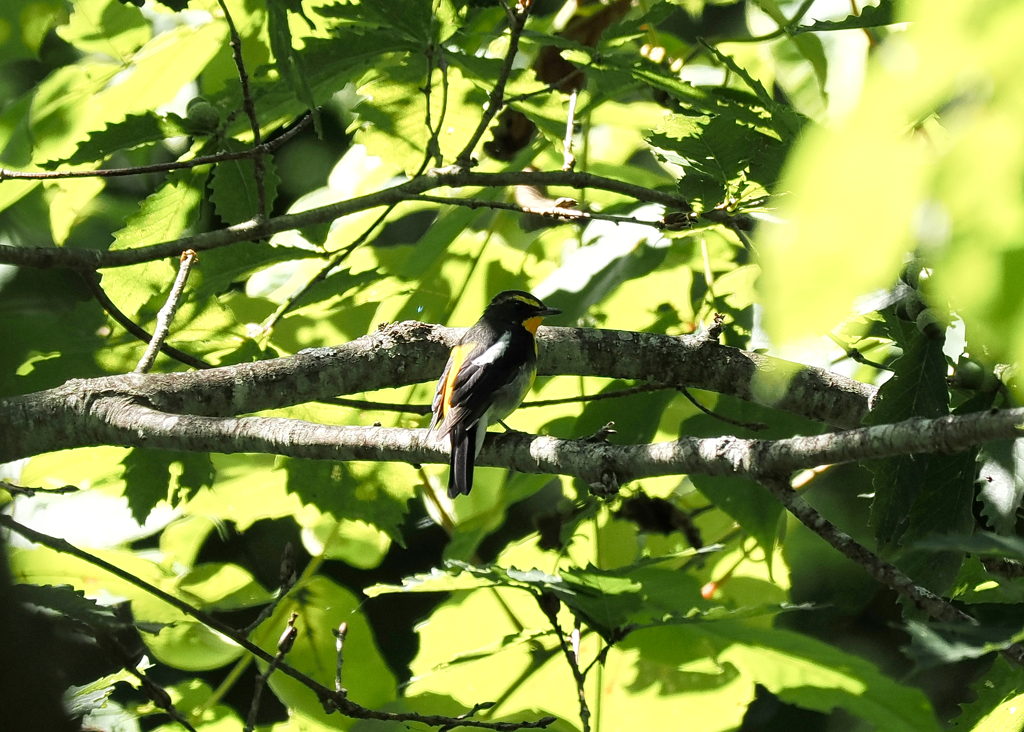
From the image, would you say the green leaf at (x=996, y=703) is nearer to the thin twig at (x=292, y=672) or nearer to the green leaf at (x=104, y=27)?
the thin twig at (x=292, y=672)

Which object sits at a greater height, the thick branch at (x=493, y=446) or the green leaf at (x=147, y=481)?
the thick branch at (x=493, y=446)

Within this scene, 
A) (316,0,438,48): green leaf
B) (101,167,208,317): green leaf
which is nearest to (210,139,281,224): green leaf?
(101,167,208,317): green leaf

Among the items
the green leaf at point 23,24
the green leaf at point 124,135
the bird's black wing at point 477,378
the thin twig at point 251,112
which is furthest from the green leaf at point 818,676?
the green leaf at point 23,24

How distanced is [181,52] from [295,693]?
1752 millimetres

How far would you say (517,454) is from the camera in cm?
169

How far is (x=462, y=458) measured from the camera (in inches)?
74.8

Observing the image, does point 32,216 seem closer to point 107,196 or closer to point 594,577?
point 107,196

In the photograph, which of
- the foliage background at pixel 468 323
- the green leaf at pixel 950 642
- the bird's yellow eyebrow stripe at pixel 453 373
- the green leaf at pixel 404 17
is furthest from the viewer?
the bird's yellow eyebrow stripe at pixel 453 373

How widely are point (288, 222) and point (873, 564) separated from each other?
4.14ft

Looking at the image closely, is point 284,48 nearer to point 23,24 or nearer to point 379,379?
point 379,379

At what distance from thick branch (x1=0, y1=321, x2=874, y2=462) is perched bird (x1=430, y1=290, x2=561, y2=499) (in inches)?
4.6

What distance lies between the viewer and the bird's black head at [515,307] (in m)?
2.33

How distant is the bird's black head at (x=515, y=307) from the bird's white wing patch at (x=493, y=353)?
0.24 ft

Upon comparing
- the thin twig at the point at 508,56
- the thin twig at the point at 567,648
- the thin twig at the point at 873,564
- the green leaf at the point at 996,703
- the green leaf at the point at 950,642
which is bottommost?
the thin twig at the point at 567,648
